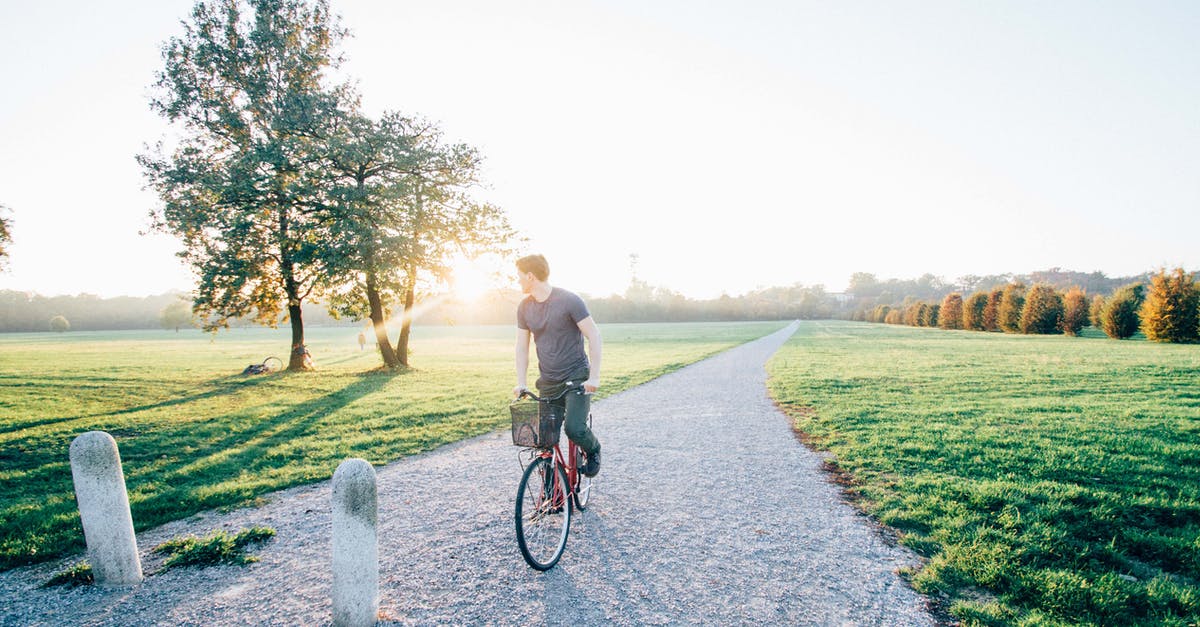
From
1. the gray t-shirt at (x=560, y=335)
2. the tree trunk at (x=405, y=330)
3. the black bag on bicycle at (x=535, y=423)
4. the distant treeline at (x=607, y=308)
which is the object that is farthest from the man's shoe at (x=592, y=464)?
the distant treeline at (x=607, y=308)

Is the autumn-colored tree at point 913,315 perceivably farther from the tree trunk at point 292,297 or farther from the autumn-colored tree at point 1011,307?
the tree trunk at point 292,297

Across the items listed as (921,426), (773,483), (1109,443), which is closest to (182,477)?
(773,483)

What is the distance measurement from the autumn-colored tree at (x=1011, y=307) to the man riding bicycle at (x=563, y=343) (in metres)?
56.5

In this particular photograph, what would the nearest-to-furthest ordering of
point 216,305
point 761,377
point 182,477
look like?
1. point 182,477
2. point 761,377
3. point 216,305

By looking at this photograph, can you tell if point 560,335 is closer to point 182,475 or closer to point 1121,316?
point 182,475

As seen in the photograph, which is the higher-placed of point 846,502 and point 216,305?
point 216,305

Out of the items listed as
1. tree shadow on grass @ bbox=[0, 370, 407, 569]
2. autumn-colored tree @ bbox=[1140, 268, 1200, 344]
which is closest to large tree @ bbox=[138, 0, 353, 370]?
tree shadow on grass @ bbox=[0, 370, 407, 569]

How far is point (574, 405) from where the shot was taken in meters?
4.12

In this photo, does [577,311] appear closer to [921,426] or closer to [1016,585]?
[1016,585]

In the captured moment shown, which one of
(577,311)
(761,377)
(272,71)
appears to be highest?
(272,71)

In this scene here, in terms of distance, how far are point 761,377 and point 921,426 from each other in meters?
7.79

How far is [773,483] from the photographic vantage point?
19.6 ft

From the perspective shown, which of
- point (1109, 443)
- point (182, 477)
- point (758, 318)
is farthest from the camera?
point (758, 318)

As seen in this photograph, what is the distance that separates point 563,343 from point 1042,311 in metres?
54.6
